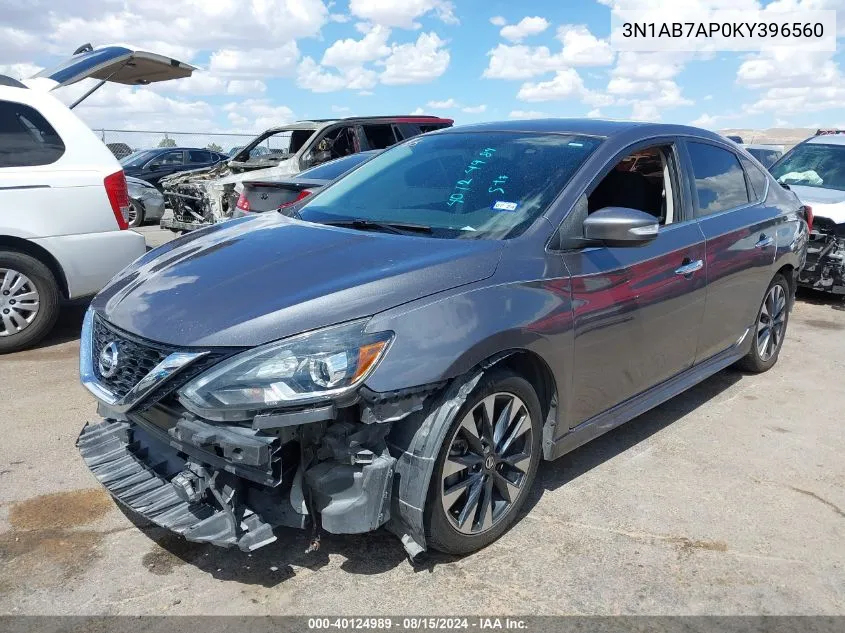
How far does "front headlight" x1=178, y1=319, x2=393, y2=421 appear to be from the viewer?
236cm

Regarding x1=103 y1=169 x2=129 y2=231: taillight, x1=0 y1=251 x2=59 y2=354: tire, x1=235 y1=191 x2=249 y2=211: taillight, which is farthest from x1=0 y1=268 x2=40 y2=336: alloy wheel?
x1=235 y1=191 x2=249 y2=211: taillight

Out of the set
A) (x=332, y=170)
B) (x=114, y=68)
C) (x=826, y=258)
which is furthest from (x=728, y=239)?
(x=114, y=68)

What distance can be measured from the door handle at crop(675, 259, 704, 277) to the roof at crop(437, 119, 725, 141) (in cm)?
72

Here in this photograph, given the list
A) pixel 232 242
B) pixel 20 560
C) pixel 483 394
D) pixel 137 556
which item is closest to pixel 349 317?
pixel 483 394

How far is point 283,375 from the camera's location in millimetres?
2385

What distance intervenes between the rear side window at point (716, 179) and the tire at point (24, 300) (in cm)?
466

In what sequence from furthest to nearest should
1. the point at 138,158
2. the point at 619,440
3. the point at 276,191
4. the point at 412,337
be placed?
the point at 138,158 → the point at 276,191 → the point at 619,440 → the point at 412,337

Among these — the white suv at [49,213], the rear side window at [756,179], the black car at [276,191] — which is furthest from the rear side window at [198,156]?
the rear side window at [756,179]

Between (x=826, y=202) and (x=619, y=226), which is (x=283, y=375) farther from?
(x=826, y=202)

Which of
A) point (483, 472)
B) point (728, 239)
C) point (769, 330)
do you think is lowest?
point (769, 330)

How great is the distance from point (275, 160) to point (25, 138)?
20.1 feet

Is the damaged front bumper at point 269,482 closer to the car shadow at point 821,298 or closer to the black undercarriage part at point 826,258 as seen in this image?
the black undercarriage part at point 826,258

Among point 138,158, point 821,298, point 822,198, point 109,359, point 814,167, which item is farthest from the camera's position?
point 138,158

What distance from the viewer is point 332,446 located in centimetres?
249
